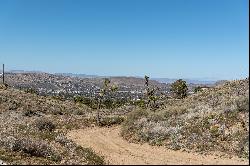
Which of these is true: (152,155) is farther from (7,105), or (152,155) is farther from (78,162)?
(7,105)

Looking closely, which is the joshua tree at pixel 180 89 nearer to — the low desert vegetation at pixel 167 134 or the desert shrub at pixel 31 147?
the low desert vegetation at pixel 167 134

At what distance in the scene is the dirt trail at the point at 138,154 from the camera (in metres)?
25.8

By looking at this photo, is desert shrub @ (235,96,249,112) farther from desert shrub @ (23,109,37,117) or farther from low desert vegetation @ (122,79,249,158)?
desert shrub @ (23,109,37,117)

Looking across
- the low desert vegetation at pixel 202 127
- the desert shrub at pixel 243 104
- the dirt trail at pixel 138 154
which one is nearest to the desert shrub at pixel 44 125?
the dirt trail at pixel 138 154

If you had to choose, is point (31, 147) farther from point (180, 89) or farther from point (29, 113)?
point (180, 89)

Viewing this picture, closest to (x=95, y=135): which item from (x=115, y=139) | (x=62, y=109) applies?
(x=115, y=139)

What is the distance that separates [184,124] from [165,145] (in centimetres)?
489

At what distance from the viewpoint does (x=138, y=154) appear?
95.0ft

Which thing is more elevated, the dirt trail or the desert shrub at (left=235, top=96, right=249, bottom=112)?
the desert shrub at (left=235, top=96, right=249, bottom=112)

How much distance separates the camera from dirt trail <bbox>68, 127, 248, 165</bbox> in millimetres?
25766

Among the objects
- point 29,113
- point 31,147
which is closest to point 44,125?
point 31,147

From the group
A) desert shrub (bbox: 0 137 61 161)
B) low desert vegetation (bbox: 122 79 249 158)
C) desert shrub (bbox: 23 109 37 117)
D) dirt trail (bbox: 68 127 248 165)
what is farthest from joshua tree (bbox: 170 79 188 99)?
desert shrub (bbox: 0 137 61 161)

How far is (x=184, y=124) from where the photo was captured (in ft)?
119

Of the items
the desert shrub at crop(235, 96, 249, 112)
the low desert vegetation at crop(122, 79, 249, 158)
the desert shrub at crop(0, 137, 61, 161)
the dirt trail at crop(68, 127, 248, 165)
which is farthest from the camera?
the desert shrub at crop(235, 96, 249, 112)
